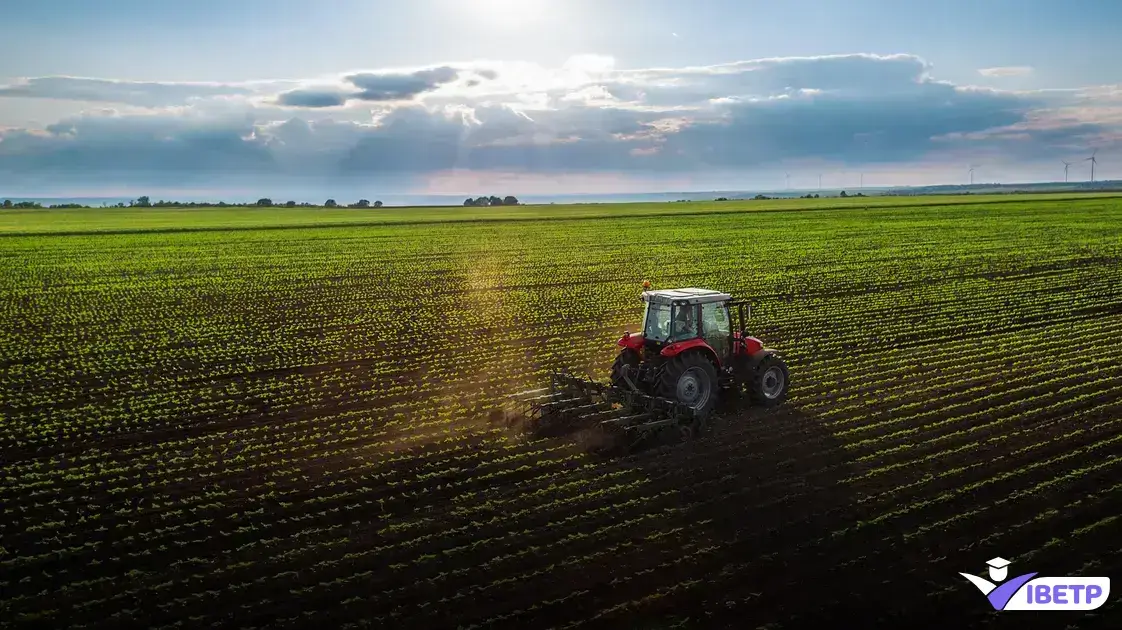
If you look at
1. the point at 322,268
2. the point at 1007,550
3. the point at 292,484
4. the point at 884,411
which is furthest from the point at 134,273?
the point at 1007,550

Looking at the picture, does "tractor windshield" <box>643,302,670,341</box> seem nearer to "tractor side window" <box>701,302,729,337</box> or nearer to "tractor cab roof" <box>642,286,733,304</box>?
"tractor cab roof" <box>642,286,733,304</box>

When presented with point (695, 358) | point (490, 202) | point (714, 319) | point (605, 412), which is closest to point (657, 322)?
point (695, 358)

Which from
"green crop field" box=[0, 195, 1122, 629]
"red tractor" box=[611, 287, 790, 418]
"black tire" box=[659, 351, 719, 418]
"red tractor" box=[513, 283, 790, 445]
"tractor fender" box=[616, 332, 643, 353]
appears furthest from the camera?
"tractor fender" box=[616, 332, 643, 353]

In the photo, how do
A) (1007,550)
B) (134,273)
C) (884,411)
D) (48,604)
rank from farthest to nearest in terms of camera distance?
(134,273) < (884,411) < (1007,550) < (48,604)

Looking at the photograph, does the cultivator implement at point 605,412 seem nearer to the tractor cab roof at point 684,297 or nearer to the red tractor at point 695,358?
the red tractor at point 695,358

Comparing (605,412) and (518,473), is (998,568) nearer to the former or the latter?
(605,412)

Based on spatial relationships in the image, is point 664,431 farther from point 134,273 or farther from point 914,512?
point 134,273

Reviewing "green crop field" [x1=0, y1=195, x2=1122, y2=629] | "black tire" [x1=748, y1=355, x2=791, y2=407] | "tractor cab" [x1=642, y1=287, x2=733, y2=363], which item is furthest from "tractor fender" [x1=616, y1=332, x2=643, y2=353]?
"black tire" [x1=748, y1=355, x2=791, y2=407]
